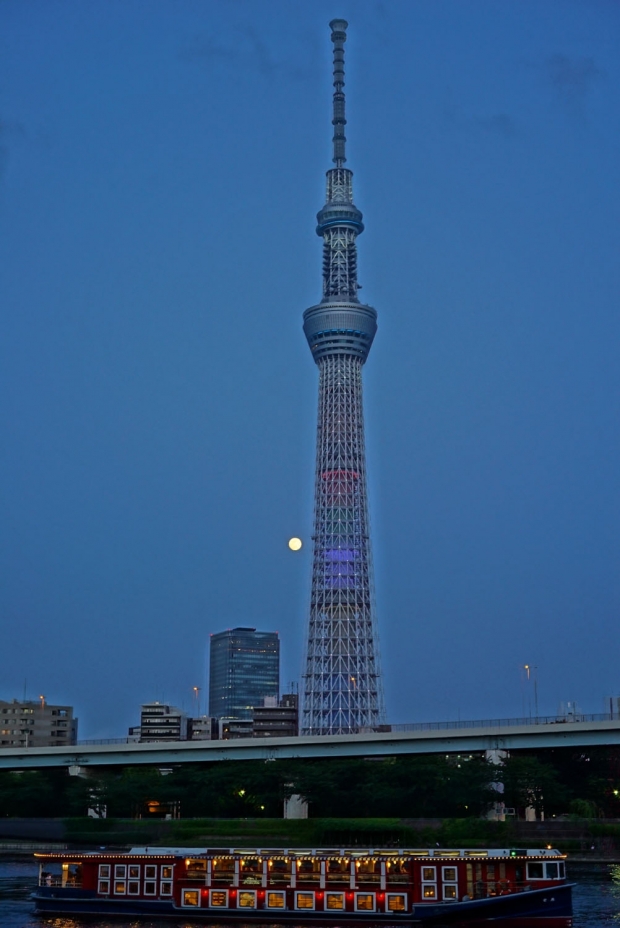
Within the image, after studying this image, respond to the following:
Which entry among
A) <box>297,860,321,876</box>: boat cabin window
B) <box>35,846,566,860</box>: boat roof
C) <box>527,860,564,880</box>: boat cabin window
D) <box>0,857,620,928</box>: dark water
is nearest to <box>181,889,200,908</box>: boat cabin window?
<box>0,857,620,928</box>: dark water

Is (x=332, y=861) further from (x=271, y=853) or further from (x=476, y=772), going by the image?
A: (x=476, y=772)

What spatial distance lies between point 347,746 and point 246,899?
6087cm

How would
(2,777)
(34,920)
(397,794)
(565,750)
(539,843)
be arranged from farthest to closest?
(2,777)
(565,750)
(397,794)
(539,843)
(34,920)

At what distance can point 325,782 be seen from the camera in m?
116

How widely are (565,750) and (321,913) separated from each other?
63719 mm

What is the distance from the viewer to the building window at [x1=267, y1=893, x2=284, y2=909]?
65.2 meters

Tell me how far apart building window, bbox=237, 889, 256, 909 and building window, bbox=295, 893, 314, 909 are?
236cm

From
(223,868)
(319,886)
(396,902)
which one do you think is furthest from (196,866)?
(396,902)

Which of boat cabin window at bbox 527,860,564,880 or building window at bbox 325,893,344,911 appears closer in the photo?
boat cabin window at bbox 527,860,564,880

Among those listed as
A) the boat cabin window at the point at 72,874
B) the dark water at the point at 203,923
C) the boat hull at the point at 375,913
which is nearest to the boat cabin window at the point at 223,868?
the boat hull at the point at 375,913

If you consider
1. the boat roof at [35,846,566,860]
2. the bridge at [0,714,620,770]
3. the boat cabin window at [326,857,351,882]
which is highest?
the bridge at [0,714,620,770]

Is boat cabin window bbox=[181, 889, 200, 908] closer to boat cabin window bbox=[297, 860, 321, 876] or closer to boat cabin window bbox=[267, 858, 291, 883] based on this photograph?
boat cabin window bbox=[267, 858, 291, 883]

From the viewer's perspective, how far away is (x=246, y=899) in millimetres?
66062

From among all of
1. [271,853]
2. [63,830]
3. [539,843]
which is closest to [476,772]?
[539,843]
